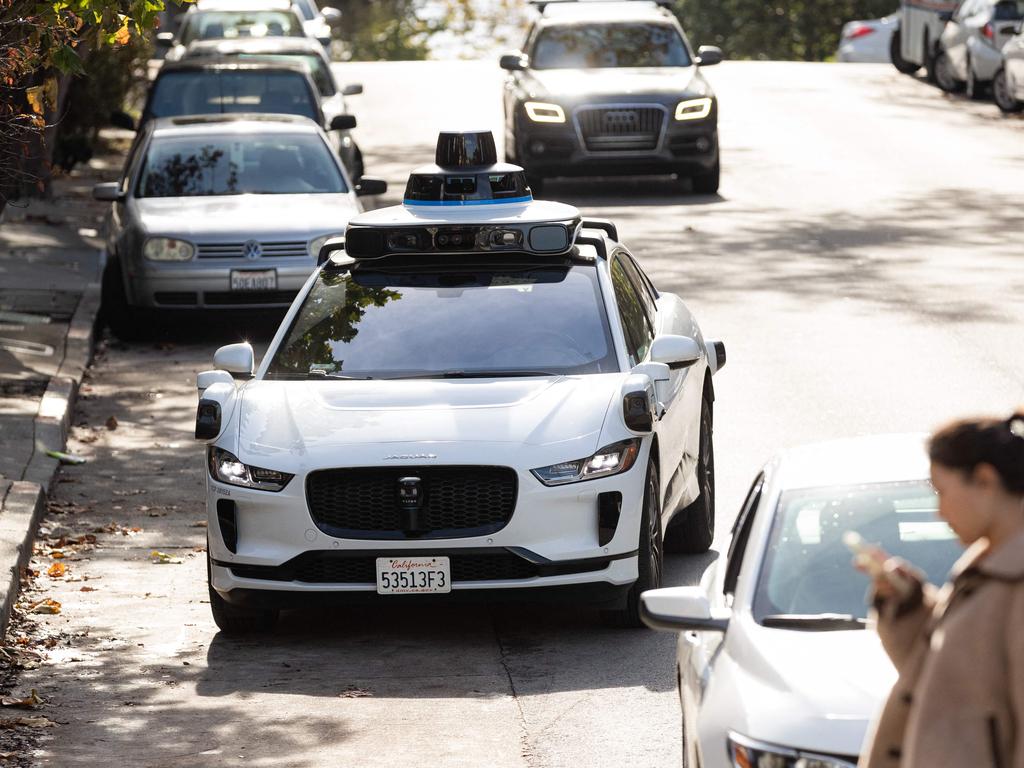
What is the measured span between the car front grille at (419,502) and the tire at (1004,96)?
77.6 feet

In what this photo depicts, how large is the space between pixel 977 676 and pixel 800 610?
2.35 m

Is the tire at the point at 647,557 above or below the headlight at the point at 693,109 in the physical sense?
above

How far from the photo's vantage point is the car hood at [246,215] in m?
16.4

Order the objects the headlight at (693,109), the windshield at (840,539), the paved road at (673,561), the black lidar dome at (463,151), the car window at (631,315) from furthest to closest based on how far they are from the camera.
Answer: the headlight at (693,109), the black lidar dome at (463,151), the car window at (631,315), the paved road at (673,561), the windshield at (840,539)

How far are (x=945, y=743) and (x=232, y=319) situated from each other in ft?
45.9

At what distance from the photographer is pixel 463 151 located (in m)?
10.8

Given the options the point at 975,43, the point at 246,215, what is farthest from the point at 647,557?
the point at 975,43

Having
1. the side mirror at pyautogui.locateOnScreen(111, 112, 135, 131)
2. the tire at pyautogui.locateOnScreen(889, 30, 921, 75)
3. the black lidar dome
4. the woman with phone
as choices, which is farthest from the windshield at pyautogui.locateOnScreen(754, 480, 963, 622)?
the tire at pyautogui.locateOnScreen(889, 30, 921, 75)

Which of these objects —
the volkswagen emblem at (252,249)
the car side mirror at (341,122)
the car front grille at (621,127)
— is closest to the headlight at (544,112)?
the car front grille at (621,127)

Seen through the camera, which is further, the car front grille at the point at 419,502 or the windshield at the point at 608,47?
the windshield at the point at 608,47

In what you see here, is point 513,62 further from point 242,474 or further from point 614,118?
point 242,474

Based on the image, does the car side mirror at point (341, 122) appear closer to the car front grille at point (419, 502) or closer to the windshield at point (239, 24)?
the windshield at point (239, 24)

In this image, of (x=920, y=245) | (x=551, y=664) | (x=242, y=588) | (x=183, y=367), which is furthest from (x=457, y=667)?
(x=920, y=245)

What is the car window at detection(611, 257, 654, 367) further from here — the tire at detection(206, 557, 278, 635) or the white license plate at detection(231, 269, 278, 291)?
the white license plate at detection(231, 269, 278, 291)
